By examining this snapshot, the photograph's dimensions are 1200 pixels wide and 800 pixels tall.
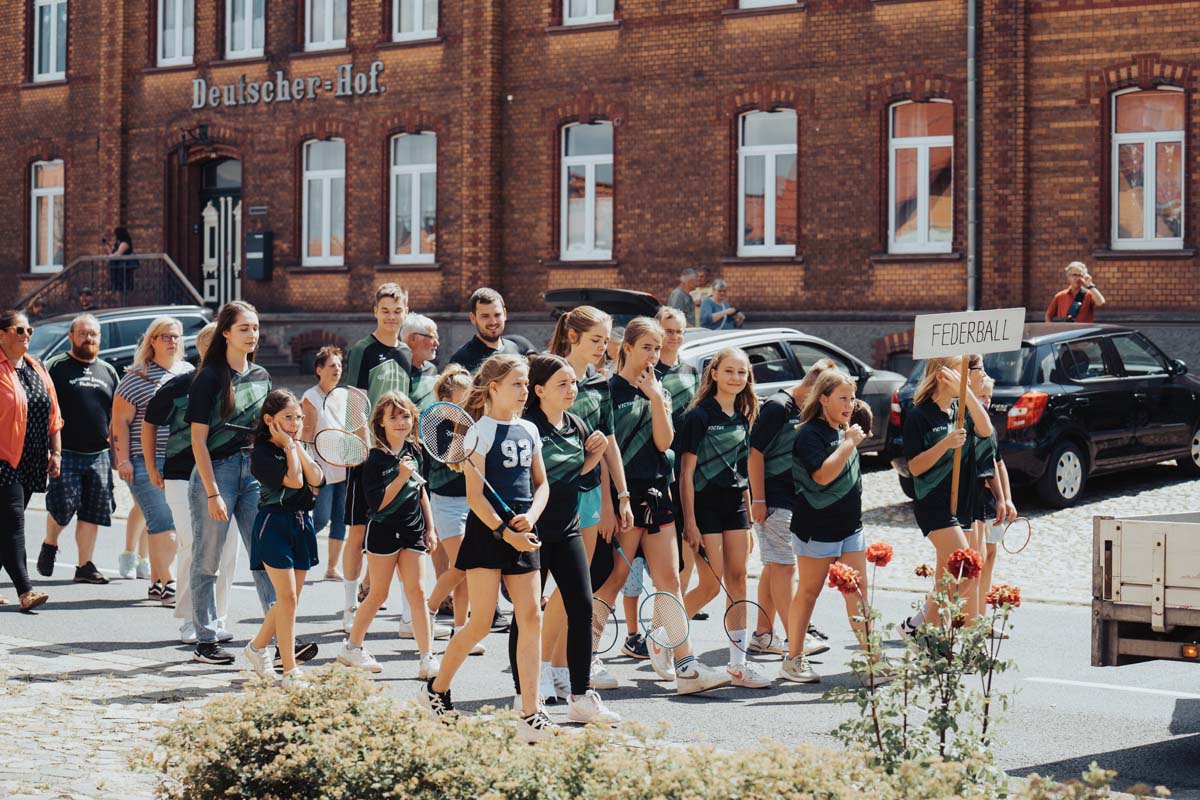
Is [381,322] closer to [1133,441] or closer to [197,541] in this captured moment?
[197,541]

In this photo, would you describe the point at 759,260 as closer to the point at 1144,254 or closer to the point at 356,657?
the point at 1144,254

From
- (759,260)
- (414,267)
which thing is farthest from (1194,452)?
(414,267)

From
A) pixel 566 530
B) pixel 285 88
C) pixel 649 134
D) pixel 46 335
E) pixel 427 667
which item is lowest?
pixel 427 667

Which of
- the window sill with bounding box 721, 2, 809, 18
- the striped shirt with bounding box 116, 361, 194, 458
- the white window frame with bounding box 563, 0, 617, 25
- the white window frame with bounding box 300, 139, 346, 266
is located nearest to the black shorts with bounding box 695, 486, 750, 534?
the striped shirt with bounding box 116, 361, 194, 458

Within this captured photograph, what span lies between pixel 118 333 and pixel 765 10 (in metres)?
10.2

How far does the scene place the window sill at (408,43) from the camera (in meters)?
28.9

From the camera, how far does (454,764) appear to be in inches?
219

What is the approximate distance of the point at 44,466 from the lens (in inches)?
487

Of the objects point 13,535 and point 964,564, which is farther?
point 13,535

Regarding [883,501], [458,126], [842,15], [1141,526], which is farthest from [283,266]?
[1141,526]

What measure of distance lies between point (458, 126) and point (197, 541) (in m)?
19.2

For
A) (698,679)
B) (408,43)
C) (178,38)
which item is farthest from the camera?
(178,38)

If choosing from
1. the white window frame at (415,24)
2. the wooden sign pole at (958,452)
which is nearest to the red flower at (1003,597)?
the wooden sign pole at (958,452)

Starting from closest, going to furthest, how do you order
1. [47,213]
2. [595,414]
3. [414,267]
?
[595,414] < [414,267] < [47,213]
